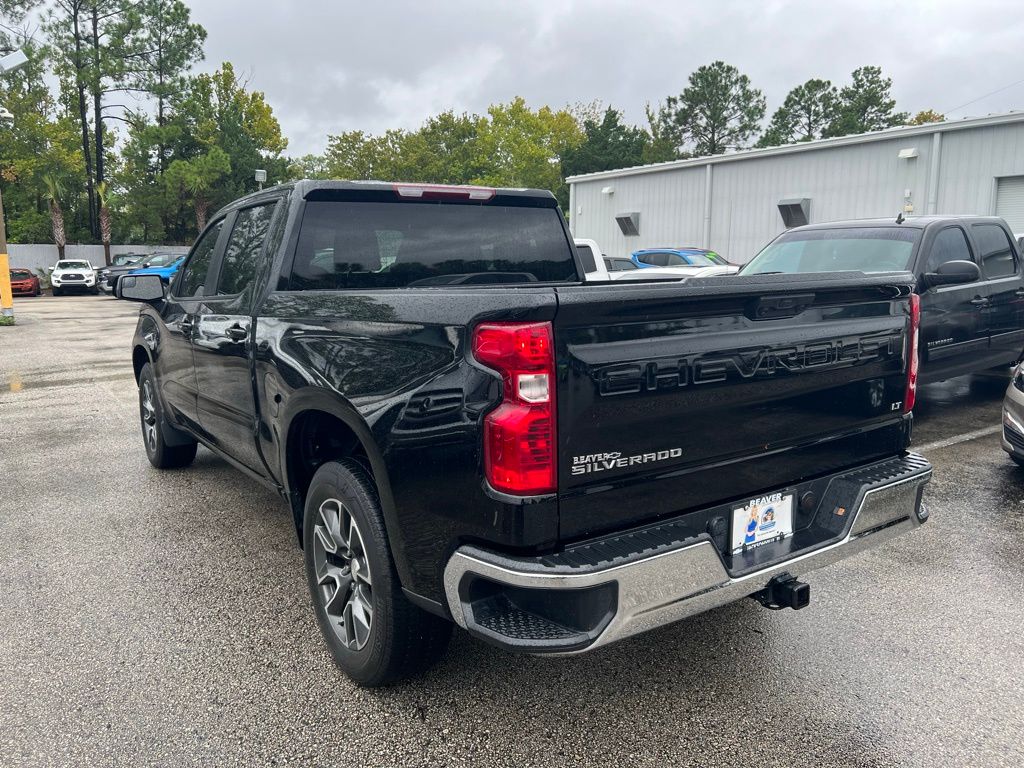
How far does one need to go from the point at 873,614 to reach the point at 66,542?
4181 mm

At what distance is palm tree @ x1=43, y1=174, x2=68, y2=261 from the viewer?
38500 mm

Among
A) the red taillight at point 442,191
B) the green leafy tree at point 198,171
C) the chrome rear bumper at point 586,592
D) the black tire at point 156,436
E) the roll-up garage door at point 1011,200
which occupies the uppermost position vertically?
the green leafy tree at point 198,171

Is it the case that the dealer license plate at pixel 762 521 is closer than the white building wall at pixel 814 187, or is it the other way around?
the dealer license plate at pixel 762 521

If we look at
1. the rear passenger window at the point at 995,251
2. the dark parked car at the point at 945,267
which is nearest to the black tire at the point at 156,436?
the dark parked car at the point at 945,267

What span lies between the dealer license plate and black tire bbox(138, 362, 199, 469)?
4.28 m

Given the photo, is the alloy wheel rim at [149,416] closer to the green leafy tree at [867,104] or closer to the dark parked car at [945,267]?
the dark parked car at [945,267]

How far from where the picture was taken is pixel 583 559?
84.2 inches

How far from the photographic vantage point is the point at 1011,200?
18078 mm

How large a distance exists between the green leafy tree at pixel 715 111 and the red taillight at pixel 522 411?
64752 mm

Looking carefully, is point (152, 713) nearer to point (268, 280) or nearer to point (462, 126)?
point (268, 280)

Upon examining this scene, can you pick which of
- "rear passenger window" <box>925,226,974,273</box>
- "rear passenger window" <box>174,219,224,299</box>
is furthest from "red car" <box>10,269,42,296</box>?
"rear passenger window" <box>925,226,974,273</box>

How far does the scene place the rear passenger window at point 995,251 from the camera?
24.6 ft

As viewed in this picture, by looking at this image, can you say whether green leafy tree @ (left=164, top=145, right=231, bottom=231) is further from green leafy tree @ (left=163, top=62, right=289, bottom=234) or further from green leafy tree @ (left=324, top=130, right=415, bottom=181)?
green leafy tree @ (left=324, top=130, right=415, bottom=181)

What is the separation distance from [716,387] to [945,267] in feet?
16.4
